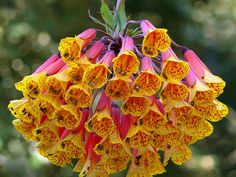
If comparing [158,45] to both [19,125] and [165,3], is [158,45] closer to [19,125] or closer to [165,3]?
[19,125]

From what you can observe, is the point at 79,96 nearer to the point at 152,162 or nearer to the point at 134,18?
the point at 152,162

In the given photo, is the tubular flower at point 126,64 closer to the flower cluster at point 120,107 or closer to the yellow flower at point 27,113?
the flower cluster at point 120,107

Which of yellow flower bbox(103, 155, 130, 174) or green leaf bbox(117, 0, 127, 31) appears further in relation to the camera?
green leaf bbox(117, 0, 127, 31)

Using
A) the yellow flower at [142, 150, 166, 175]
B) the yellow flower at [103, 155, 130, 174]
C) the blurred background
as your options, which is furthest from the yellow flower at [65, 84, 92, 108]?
the blurred background

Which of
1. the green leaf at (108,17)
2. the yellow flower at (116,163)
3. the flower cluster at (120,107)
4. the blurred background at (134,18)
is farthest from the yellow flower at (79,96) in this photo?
the blurred background at (134,18)

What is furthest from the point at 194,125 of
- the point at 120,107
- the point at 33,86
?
the point at 33,86

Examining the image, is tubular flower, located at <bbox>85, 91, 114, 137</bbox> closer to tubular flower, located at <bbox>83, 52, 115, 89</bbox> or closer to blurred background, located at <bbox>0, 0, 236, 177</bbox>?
tubular flower, located at <bbox>83, 52, 115, 89</bbox>

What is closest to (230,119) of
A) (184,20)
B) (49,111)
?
(184,20)
